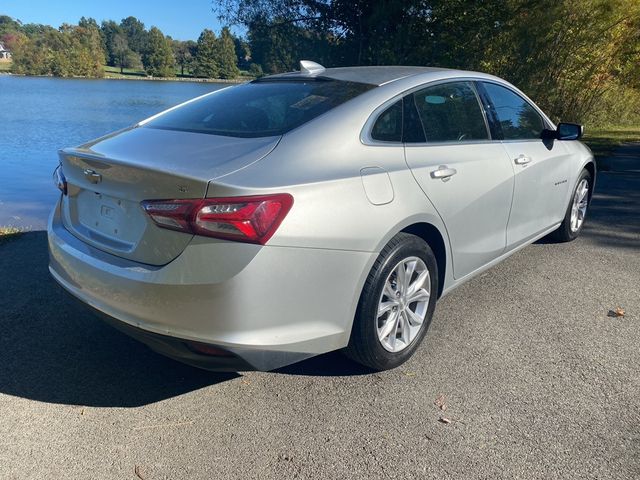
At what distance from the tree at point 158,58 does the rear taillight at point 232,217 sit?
66537mm

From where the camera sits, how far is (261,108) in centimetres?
319

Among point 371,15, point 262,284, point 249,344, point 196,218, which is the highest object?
point 371,15

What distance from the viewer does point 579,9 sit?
14.5 metres

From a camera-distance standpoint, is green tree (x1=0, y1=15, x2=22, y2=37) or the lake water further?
green tree (x1=0, y1=15, x2=22, y2=37)

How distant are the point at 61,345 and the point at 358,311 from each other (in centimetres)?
187

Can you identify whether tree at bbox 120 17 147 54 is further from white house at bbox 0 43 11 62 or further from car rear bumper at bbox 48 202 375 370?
car rear bumper at bbox 48 202 375 370

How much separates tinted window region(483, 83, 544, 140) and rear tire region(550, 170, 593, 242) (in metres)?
1.01

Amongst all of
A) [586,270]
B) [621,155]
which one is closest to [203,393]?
[586,270]

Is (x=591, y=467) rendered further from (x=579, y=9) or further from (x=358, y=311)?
Result: (x=579, y=9)

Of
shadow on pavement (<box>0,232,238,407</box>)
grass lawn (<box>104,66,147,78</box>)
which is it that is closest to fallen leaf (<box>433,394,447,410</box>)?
shadow on pavement (<box>0,232,238,407</box>)

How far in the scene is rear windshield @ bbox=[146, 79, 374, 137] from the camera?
290 cm

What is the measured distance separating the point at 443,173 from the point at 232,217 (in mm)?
1437

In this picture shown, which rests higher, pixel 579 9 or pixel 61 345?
pixel 579 9

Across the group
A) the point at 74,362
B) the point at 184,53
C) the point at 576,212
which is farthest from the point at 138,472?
the point at 184,53
